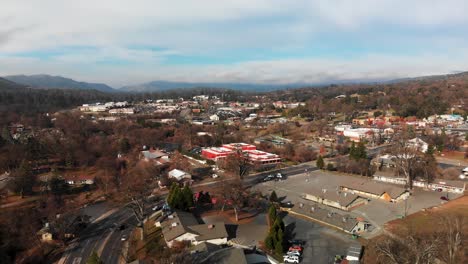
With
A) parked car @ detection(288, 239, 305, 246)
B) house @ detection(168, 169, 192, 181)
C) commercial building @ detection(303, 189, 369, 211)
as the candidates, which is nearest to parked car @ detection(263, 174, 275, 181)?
commercial building @ detection(303, 189, 369, 211)

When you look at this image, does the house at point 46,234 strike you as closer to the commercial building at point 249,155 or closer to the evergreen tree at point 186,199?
the evergreen tree at point 186,199

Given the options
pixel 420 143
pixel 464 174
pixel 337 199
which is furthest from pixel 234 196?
pixel 420 143

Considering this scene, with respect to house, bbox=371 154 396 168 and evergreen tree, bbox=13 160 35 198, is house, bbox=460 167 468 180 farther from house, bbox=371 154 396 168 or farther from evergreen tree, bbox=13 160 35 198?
evergreen tree, bbox=13 160 35 198

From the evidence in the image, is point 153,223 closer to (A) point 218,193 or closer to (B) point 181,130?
(A) point 218,193

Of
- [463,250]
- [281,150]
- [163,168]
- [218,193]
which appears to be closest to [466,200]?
[463,250]

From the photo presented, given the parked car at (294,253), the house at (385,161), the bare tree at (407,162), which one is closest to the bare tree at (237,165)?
the parked car at (294,253)

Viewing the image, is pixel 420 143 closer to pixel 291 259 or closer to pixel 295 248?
pixel 295 248
